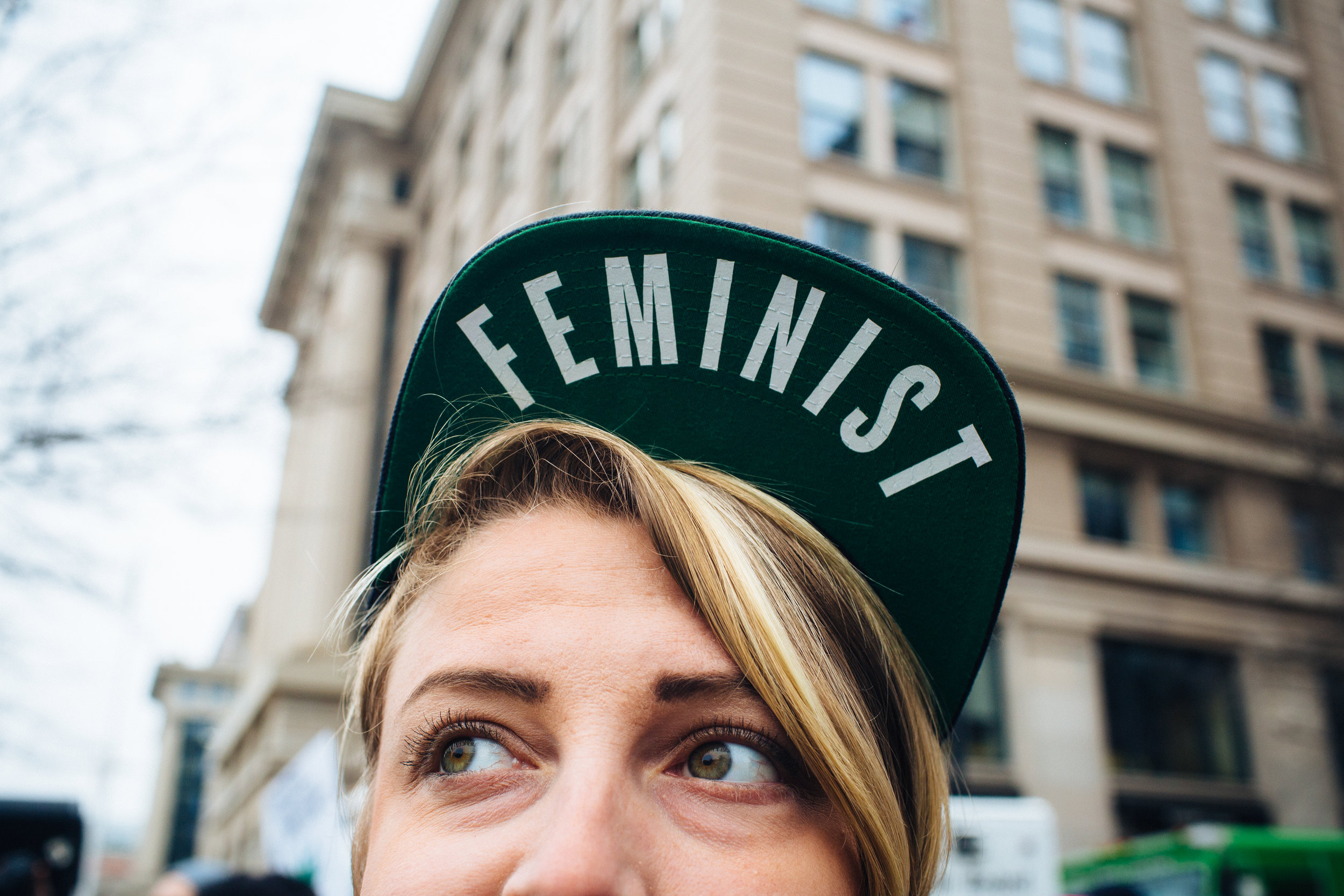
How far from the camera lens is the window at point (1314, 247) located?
2181 cm

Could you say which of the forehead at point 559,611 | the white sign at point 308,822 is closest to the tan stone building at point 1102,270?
the white sign at point 308,822

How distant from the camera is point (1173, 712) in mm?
17734

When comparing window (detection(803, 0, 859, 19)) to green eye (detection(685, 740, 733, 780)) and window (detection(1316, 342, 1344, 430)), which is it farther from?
green eye (detection(685, 740, 733, 780))

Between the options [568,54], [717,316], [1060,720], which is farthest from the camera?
[568,54]

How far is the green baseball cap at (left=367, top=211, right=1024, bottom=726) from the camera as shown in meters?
1.50

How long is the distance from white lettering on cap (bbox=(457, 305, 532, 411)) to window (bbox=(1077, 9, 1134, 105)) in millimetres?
21123

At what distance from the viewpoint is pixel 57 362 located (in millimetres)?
5754

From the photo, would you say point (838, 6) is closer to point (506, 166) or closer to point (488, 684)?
point (506, 166)

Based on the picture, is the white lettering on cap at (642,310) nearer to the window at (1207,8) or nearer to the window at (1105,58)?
the window at (1105,58)

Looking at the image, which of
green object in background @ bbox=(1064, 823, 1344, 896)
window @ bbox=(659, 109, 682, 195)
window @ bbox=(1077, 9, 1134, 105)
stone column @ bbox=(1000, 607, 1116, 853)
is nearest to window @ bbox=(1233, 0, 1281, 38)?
window @ bbox=(1077, 9, 1134, 105)

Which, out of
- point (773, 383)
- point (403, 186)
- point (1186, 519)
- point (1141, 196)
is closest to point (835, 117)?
point (1141, 196)

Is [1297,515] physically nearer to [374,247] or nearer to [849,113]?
[849,113]

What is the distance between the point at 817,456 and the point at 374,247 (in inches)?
1304

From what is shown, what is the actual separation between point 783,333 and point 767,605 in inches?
15.1
